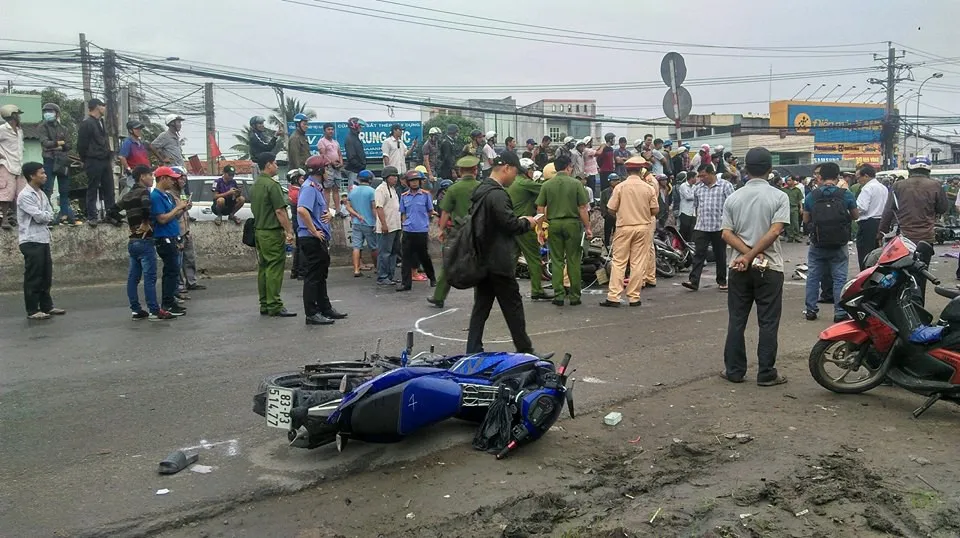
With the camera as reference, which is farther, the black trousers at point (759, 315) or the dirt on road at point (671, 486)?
the black trousers at point (759, 315)

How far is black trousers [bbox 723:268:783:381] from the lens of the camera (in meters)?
5.88

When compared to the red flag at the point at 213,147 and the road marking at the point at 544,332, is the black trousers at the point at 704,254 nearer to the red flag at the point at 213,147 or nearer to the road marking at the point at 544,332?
the road marking at the point at 544,332

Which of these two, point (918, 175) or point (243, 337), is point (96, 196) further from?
A: point (918, 175)

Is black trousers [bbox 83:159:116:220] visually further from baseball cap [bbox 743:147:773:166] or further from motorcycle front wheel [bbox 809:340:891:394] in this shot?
motorcycle front wheel [bbox 809:340:891:394]

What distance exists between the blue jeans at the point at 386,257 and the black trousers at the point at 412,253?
0.70 meters

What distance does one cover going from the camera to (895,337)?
5.23 metres

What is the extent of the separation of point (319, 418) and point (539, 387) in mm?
1361

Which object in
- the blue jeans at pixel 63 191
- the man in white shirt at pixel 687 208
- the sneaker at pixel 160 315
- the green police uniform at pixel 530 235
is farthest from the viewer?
the man in white shirt at pixel 687 208

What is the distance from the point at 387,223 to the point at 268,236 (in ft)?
10.3

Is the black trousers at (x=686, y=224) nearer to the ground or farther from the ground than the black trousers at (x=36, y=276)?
farther from the ground

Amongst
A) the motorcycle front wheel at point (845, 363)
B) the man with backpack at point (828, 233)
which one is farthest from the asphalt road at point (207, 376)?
the motorcycle front wheel at point (845, 363)

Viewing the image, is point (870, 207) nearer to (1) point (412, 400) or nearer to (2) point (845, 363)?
(2) point (845, 363)

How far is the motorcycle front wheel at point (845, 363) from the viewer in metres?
5.43

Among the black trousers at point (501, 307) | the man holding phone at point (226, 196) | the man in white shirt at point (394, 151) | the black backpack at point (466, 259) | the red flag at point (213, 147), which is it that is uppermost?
the red flag at point (213, 147)
